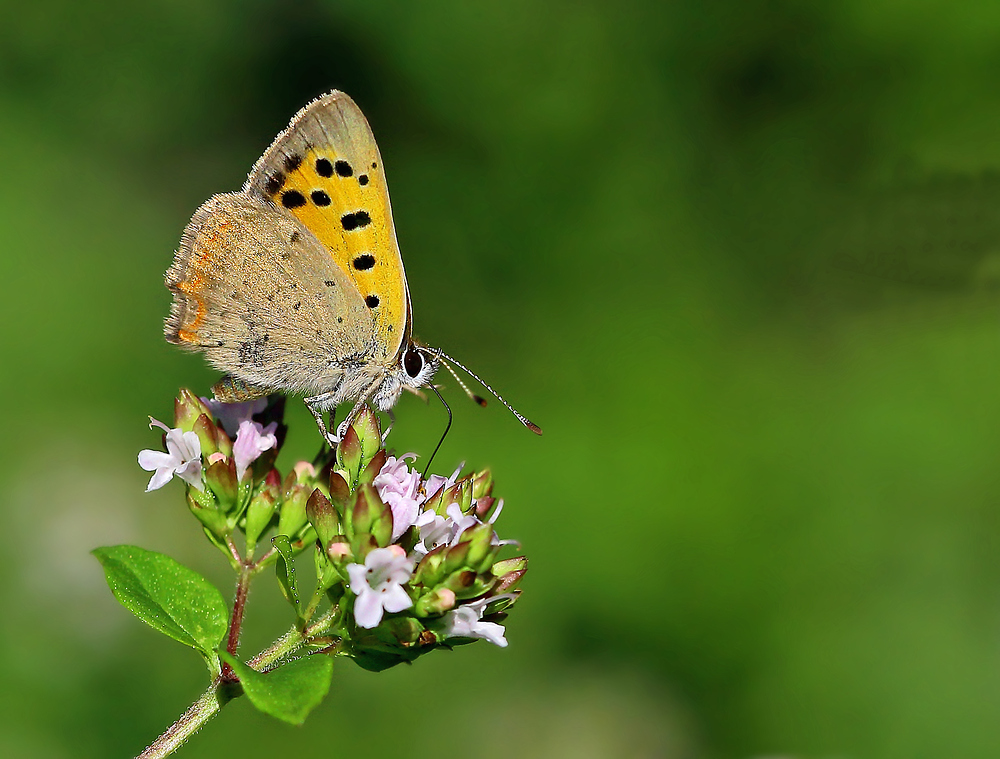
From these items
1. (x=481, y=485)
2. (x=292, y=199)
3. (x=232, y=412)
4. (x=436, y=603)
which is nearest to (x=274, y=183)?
(x=292, y=199)

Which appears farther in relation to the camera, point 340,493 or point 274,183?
point 274,183

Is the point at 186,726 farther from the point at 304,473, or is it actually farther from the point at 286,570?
the point at 304,473

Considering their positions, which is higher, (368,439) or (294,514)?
(368,439)

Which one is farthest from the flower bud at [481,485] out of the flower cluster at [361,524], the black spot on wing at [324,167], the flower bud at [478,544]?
the black spot on wing at [324,167]

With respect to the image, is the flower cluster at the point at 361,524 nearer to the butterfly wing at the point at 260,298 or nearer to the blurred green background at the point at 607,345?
the butterfly wing at the point at 260,298

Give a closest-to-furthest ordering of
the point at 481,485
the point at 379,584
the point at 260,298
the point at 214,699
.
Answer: the point at 214,699
the point at 379,584
the point at 481,485
the point at 260,298

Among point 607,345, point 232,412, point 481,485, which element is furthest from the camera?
point 607,345

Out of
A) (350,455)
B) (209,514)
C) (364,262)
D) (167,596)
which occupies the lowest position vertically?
(167,596)
